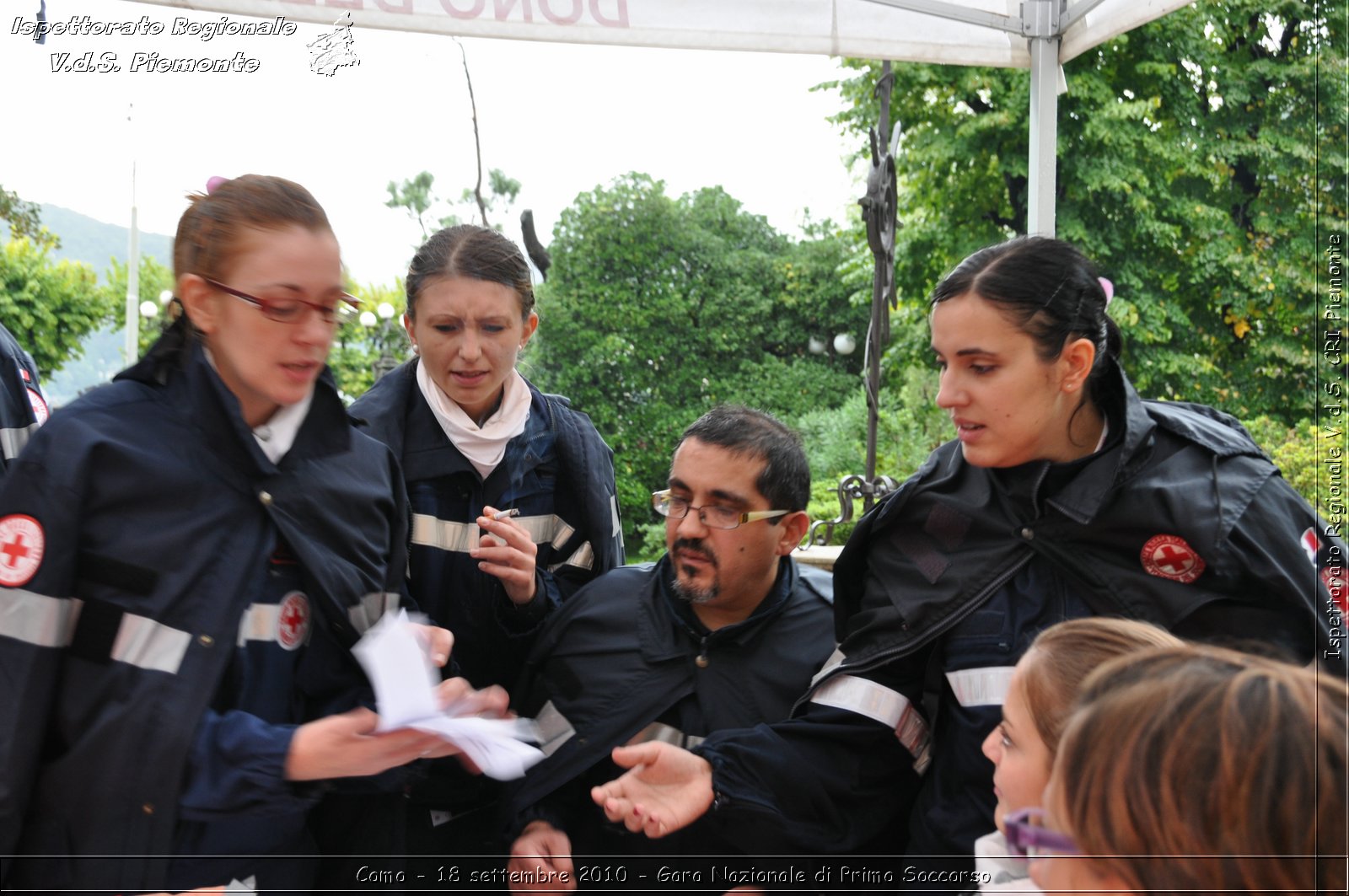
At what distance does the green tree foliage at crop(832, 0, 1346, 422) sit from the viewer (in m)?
15.6

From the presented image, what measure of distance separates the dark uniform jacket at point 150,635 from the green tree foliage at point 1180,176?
14653mm

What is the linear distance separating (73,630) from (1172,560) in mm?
2261

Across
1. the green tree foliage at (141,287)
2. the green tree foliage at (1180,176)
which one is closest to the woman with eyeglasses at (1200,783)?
the green tree foliage at (1180,176)

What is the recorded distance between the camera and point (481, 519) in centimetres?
275

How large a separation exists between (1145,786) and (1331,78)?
1789 centimetres

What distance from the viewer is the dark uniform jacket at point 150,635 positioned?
76.3 inches

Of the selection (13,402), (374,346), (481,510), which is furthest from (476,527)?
(374,346)

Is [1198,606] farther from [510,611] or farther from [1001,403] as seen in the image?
[510,611]

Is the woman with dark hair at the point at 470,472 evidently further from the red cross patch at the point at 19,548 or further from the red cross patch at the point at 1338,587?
the red cross patch at the point at 1338,587

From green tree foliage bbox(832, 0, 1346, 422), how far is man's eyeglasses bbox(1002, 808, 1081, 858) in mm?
14658

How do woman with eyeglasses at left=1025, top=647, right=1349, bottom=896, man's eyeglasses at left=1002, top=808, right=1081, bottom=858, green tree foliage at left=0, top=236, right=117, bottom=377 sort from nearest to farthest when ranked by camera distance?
woman with eyeglasses at left=1025, top=647, right=1349, bottom=896
man's eyeglasses at left=1002, top=808, right=1081, bottom=858
green tree foliage at left=0, top=236, right=117, bottom=377

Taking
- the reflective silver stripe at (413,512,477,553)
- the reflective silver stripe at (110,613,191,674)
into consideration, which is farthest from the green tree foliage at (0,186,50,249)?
the reflective silver stripe at (110,613,191,674)

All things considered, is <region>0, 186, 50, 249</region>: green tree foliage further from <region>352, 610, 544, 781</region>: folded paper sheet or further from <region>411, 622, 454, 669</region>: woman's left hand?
<region>352, 610, 544, 781</region>: folded paper sheet

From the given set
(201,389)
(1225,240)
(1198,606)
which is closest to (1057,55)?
(1198,606)
